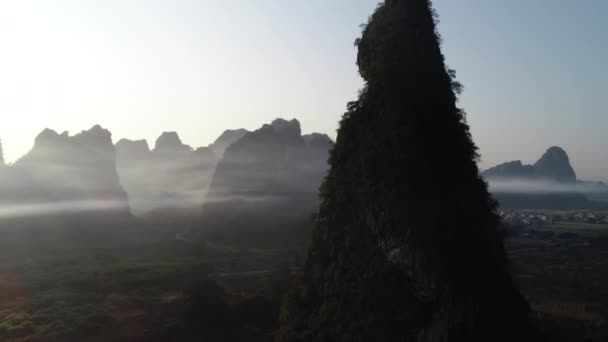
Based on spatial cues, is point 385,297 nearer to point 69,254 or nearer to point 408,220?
point 408,220

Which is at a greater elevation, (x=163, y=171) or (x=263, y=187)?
(x=163, y=171)

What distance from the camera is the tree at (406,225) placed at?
16.1 metres

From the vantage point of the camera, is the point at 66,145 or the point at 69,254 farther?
the point at 66,145

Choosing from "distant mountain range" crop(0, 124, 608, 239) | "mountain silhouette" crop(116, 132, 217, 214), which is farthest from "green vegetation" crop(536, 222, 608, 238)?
"mountain silhouette" crop(116, 132, 217, 214)

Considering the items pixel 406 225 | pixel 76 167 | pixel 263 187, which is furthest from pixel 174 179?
pixel 406 225

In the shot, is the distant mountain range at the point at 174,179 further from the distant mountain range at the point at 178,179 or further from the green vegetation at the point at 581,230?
the green vegetation at the point at 581,230

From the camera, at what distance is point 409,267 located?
16.4m

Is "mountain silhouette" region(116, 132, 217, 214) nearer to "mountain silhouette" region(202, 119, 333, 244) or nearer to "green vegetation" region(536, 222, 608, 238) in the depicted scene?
"mountain silhouette" region(202, 119, 333, 244)

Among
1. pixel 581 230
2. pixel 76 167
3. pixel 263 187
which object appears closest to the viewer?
pixel 76 167

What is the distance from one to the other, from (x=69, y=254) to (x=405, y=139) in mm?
70230

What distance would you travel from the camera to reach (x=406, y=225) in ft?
55.0

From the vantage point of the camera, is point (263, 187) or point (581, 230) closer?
point (581, 230)

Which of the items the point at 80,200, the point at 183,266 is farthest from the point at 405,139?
the point at 80,200

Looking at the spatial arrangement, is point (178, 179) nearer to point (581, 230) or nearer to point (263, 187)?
point (263, 187)
